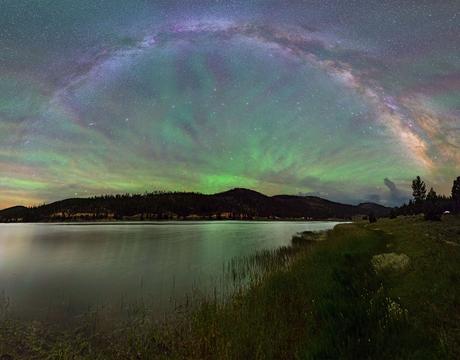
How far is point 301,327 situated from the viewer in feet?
34.7

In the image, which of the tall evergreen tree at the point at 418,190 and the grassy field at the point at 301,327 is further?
the tall evergreen tree at the point at 418,190

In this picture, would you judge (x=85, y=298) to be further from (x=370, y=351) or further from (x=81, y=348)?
(x=370, y=351)

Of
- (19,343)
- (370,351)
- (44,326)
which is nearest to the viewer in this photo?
(370,351)

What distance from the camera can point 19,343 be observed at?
38.8ft

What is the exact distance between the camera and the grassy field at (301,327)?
7.41 metres

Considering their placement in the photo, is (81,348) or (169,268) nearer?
(81,348)

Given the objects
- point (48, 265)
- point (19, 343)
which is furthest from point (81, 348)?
point (48, 265)

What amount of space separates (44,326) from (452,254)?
24.0m

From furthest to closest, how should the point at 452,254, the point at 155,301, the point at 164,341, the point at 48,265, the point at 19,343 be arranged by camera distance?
the point at 48,265, the point at 452,254, the point at 155,301, the point at 19,343, the point at 164,341

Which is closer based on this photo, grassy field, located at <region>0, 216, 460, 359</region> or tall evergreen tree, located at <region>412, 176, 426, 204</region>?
grassy field, located at <region>0, 216, 460, 359</region>

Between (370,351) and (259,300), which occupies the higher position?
(370,351)

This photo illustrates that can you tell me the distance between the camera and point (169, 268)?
31203 mm

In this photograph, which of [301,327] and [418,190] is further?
[418,190]

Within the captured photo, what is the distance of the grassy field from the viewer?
7410 millimetres
